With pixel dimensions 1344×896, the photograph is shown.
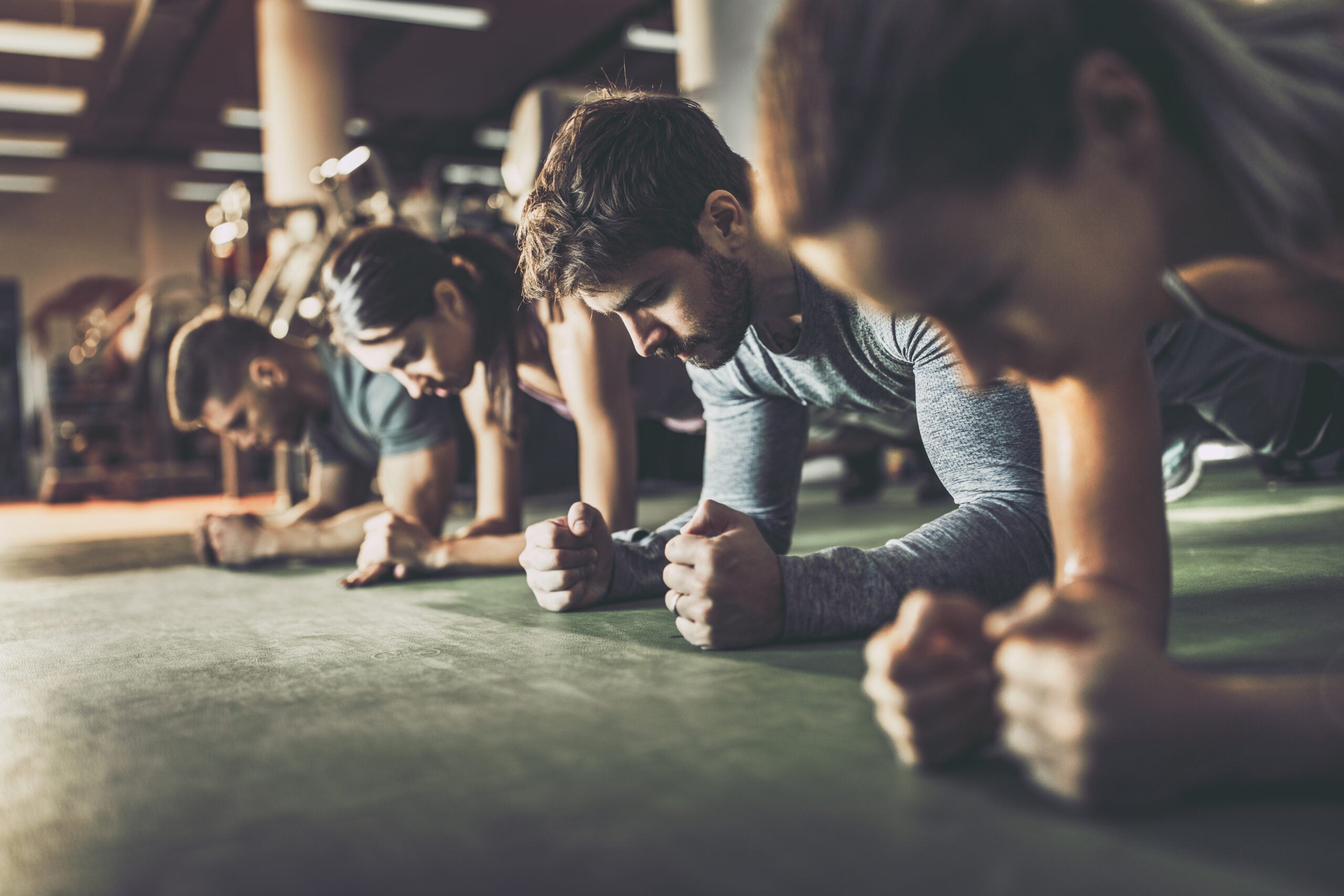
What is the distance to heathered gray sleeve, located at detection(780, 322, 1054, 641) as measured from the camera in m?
0.95

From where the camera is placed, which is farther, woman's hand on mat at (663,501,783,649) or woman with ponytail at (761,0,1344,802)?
woman's hand on mat at (663,501,783,649)

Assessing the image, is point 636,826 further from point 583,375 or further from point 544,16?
point 544,16

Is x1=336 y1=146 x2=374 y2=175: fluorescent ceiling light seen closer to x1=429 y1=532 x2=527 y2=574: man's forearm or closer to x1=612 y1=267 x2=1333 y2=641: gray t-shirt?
x1=429 y1=532 x2=527 y2=574: man's forearm

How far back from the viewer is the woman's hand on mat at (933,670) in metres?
0.56

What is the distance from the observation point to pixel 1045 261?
534 mm

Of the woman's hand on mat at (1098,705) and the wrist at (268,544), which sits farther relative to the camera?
the wrist at (268,544)

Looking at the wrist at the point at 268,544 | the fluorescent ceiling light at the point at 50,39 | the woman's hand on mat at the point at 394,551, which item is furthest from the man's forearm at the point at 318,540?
the fluorescent ceiling light at the point at 50,39

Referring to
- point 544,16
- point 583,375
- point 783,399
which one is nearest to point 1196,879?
point 783,399

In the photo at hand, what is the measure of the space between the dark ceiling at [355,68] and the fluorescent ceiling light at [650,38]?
7cm

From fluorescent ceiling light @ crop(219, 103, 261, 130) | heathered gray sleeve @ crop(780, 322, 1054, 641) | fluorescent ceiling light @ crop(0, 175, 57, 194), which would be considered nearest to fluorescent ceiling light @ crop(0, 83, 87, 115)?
fluorescent ceiling light @ crop(219, 103, 261, 130)

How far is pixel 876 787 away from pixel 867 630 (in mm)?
399

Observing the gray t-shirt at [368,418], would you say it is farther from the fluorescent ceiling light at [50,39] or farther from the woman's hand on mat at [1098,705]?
the fluorescent ceiling light at [50,39]

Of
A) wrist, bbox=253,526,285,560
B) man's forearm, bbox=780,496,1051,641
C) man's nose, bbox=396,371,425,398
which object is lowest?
wrist, bbox=253,526,285,560

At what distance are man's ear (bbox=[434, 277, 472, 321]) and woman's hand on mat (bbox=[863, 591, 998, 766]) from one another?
1291mm
